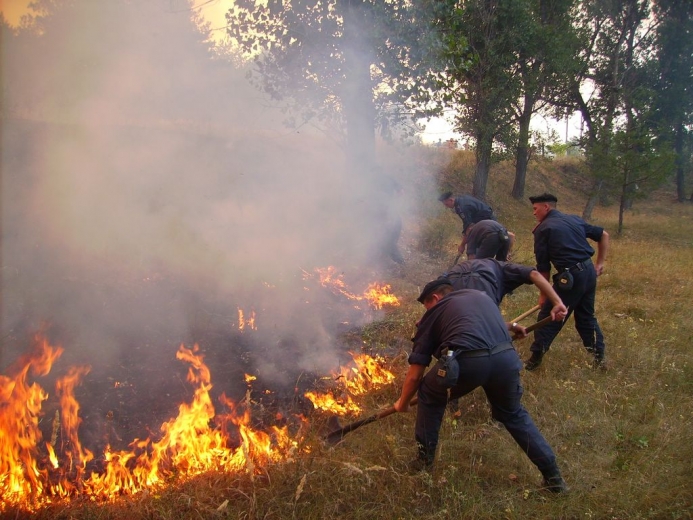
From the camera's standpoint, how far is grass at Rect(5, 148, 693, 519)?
107 inches

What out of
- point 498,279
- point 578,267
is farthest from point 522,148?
point 498,279

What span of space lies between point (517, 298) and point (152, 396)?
5230mm

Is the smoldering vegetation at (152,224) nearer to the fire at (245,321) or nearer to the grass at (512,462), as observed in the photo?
the fire at (245,321)

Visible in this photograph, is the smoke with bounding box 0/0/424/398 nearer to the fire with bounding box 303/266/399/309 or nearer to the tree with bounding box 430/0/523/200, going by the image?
the fire with bounding box 303/266/399/309

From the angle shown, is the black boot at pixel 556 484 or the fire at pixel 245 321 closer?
the black boot at pixel 556 484

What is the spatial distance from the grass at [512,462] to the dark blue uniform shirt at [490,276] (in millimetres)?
1126

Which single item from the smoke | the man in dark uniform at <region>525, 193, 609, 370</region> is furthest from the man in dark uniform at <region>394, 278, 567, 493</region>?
the smoke

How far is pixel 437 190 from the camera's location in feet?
46.2

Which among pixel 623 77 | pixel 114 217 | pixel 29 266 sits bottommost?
pixel 29 266

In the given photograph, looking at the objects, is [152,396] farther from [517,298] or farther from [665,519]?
[517,298]

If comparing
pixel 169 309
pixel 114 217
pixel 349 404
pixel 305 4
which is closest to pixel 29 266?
pixel 114 217

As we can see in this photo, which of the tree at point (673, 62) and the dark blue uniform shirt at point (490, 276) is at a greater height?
the tree at point (673, 62)

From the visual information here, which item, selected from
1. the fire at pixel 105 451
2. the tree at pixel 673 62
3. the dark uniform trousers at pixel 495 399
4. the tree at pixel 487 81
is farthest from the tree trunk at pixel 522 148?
the fire at pixel 105 451

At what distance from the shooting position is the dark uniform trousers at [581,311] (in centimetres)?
436
